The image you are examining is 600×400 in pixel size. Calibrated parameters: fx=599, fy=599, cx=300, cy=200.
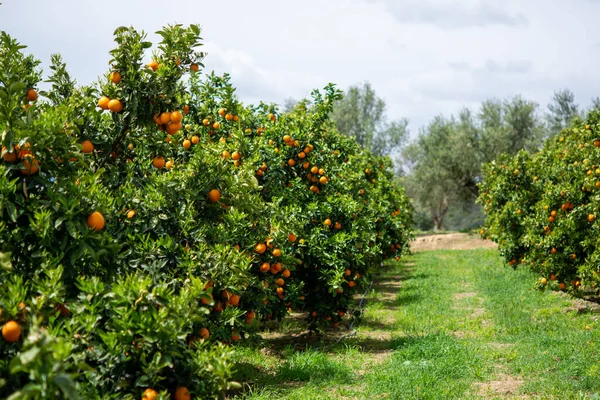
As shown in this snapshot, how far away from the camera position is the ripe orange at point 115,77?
4.35 m

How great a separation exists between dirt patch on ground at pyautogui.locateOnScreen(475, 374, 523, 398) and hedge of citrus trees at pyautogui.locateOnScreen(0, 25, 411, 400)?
7.49 feet

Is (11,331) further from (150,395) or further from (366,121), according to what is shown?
(366,121)

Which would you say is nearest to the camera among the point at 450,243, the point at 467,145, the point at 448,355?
the point at 448,355

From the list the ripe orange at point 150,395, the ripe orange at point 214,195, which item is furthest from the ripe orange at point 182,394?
the ripe orange at point 214,195

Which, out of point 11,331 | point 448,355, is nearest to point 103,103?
point 11,331

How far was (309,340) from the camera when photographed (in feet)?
28.5

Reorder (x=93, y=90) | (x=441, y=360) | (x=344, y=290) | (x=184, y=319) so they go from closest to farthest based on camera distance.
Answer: (x=184, y=319), (x=93, y=90), (x=441, y=360), (x=344, y=290)

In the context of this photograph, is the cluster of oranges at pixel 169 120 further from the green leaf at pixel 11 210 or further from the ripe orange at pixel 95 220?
the green leaf at pixel 11 210

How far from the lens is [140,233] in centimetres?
426

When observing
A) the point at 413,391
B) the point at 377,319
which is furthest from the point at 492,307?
the point at 413,391

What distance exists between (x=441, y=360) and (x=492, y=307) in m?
4.14

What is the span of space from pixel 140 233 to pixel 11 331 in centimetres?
179

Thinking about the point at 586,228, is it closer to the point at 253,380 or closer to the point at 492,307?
the point at 492,307

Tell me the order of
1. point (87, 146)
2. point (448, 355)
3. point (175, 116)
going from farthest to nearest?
point (448, 355) < point (175, 116) < point (87, 146)
